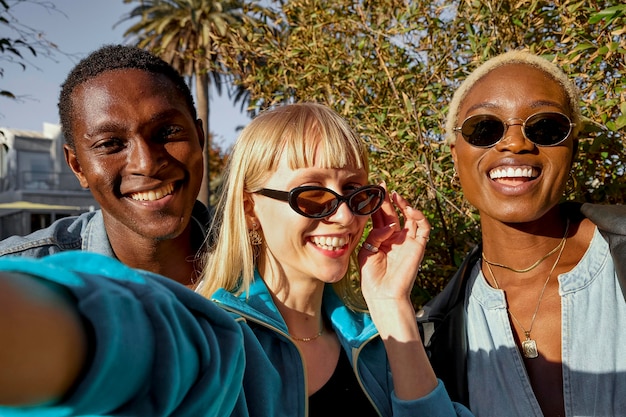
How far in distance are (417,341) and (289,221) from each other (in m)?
0.63

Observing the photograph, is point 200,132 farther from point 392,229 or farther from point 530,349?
point 530,349

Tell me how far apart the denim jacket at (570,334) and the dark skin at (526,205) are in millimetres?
84

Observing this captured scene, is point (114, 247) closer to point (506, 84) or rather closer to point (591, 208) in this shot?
point (506, 84)

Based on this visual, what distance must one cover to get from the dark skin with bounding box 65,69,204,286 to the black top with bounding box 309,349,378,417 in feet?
2.93

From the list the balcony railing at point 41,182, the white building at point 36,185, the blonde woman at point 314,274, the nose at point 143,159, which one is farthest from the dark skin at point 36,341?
the balcony railing at point 41,182

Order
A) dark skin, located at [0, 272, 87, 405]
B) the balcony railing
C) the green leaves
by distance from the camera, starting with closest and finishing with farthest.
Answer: dark skin, located at [0, 272, 87, 405] < the green leaves < the balcony railing

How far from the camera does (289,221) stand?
205 centimetres

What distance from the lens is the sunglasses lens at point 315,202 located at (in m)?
2.01

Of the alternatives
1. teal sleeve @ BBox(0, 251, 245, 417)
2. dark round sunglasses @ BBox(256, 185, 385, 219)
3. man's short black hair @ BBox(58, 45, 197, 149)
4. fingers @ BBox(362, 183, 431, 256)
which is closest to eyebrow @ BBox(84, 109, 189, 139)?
man's short black hair @ BBox(58, 45, 197, 149)

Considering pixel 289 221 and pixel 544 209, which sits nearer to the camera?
pixel 289 221

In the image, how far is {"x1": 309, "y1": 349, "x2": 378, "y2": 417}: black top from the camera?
1.92 m

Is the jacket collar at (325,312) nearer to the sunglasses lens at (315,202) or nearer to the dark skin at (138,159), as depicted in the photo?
the sunglasses lens at (315,202)

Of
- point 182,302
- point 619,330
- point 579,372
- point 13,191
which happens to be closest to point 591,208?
point 619,330

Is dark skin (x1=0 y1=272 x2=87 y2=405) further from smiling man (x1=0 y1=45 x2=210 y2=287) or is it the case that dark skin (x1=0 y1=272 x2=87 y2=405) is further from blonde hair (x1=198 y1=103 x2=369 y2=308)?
smiling man (x1=0 y1=45 x2=210 y2=287)
